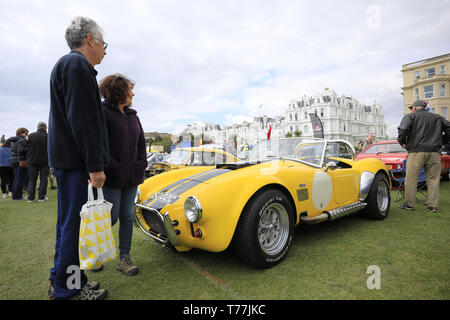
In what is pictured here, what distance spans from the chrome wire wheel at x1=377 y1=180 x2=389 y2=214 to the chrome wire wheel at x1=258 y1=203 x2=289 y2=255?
2302 mm

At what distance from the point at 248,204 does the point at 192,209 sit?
522mm

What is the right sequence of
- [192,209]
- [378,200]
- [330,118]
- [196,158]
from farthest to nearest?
[330,118] < [196,158] < [378,200] < [192,209]

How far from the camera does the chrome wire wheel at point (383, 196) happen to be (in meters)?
3.90

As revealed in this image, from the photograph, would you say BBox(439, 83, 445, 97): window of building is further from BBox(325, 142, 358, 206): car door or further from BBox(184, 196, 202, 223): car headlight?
BBox(184, 196, 202, 223): car headlight

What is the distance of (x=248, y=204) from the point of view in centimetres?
222

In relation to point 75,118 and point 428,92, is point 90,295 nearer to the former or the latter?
point 75,118

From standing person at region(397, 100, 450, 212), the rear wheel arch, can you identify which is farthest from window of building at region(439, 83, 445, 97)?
the rear wheel arch

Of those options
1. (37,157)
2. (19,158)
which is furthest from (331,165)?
(19,158)

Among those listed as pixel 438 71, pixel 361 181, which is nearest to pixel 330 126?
pixel 438 71

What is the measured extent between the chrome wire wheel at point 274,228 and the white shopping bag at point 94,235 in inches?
52.3

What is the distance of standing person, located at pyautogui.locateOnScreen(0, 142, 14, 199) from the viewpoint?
6.82 m
